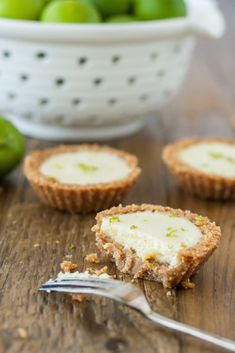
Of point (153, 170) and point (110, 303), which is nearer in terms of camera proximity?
point (110, 303)

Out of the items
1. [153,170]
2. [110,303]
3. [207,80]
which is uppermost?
[110,303]

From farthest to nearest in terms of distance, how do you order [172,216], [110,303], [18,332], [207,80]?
[207,80]
[172,216]
[110,303]
[18,332]

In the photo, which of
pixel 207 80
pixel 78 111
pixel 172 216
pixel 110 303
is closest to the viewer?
pixel 110 303

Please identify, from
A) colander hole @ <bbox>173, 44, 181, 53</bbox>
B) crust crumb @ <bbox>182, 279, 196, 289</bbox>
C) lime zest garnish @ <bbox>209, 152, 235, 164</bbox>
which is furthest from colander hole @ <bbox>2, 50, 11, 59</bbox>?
crust crumb @ <bbox>182, 279, 196, 289</bbox>

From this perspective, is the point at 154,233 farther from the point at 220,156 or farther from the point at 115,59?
the point at 115,59

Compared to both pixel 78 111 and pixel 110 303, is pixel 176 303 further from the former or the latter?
pixel 78 111

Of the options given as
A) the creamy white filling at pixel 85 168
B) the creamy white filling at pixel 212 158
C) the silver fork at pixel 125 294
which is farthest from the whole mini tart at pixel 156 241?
the creamy white filling at pixel 212 158

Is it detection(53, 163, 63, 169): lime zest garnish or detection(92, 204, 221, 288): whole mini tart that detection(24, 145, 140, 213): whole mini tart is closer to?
detection(53, 163, 63, 169): lime zest garnish

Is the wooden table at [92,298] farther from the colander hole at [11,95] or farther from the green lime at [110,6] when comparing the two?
the green lime at [110,6]

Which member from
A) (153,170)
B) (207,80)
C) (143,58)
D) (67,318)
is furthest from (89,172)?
(207,80)
